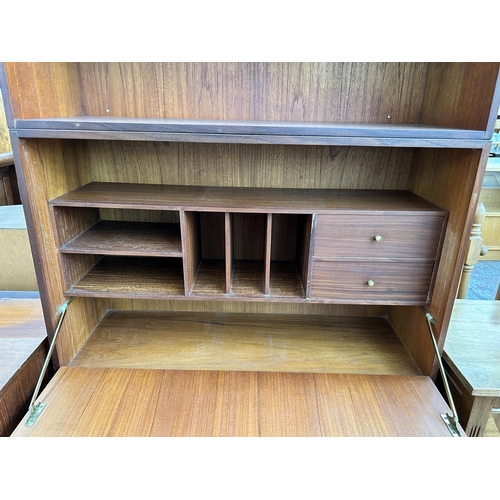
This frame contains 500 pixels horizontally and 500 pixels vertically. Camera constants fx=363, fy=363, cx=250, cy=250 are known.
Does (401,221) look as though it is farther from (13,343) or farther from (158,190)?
(13,343)

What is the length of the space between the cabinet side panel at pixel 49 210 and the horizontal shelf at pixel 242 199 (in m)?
0.05

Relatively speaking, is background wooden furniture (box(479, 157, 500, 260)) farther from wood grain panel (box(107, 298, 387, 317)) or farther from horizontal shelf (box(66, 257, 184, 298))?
horizontal shelf (box(66, 257, 184, 298))

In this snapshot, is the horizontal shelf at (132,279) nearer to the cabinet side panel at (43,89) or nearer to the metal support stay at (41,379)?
the metal support stay at (41,379)

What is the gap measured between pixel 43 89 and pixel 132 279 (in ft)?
2.09

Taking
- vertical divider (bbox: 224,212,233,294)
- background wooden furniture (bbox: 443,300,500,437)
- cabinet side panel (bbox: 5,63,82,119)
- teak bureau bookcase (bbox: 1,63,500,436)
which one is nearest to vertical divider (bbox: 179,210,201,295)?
teak bureau bookcase (bbox: 1,63,500,436)

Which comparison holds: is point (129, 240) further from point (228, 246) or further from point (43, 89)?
point (43, 89)

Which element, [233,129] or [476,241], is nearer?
[233,129]

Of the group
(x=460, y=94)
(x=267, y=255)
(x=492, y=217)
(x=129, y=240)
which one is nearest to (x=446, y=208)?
(x=460, y=94)

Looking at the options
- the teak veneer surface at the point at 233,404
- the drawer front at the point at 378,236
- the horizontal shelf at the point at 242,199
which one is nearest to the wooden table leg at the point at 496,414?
the teak veneer surface at the point at 233,404

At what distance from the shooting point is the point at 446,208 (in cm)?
109

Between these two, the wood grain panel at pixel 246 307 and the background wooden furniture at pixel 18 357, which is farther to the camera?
the wood grain panel at pixel 246 307

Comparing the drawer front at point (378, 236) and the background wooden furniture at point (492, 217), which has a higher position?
the drawer front at point (378, 236)

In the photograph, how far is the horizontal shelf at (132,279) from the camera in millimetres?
1187

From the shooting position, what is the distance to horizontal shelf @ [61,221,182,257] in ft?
3.71
